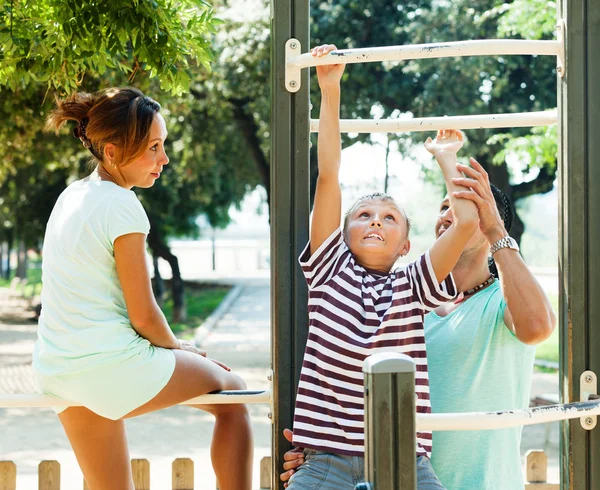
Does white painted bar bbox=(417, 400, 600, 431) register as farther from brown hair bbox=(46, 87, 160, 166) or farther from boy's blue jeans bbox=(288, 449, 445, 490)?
brown hair bbox=(46, 87, 160, 166)

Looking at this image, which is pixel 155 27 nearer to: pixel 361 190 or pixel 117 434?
pixel 117 434

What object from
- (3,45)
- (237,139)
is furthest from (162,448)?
(237,139)

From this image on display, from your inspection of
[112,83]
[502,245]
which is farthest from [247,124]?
[502,245]

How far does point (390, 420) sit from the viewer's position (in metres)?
1.46

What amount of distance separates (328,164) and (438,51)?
0.37 metres

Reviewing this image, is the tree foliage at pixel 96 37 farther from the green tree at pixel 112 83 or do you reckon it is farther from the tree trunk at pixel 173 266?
the tree trunk at pixel 173 266

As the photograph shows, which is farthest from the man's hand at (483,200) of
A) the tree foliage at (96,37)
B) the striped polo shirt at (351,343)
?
the tree foliage at (96,37)

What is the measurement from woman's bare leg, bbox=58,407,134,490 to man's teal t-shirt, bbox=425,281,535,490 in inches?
31.4

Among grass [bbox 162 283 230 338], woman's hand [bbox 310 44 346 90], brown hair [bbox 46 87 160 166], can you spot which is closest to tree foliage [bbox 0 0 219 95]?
brown hair [bbox 46 87 160 166]

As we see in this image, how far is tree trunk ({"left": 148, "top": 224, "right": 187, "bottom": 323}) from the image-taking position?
17797mm

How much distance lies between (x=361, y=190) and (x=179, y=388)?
13531 mm

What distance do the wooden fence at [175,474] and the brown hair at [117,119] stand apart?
2.08m

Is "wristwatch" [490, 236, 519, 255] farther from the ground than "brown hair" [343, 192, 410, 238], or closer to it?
closer to it

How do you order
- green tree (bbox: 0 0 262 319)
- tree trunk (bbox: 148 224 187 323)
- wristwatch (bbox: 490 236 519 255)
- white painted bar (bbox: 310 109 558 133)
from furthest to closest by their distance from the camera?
tree trunk (bbox: 148 224 187 323) < green tree (bbox: 0 0 262 319) < white painted bar (bbox: 310 109 558 133) < wristwatch (bbox: 490 236 519 255)
